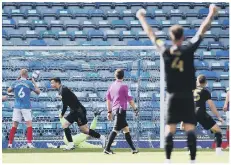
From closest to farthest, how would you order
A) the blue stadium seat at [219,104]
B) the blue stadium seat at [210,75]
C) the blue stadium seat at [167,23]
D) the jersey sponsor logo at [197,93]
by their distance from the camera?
1. the jersey sponsor logo at [197,93]
2. the blue stadium seat at [219,104]
3. the blue stadium seat at [210,75]
4. the blue stadium seat at [167,23]

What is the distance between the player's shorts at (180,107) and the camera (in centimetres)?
817

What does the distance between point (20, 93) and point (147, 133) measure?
385 centimetres

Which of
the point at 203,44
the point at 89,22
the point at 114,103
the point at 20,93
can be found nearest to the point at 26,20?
the point at 89,22

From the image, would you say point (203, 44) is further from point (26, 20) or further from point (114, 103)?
point (114, 103)

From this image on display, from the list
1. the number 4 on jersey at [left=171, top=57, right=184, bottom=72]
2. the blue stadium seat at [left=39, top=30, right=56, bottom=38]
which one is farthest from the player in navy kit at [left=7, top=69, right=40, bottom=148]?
the blue stadium seat at [left=39, top=30, right=56, bottom=38]

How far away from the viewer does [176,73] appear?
8.16 metres

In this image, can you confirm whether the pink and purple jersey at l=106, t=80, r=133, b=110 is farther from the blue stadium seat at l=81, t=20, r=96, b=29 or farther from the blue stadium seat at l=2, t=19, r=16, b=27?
the blue stadium seat at l=2, t=19, r=16, b=27

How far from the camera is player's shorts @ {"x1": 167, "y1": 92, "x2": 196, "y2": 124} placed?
8.17m

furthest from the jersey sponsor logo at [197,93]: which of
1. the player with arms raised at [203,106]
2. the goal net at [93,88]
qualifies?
the goal net at [93,88]

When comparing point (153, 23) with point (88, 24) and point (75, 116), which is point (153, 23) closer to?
point (88, 24)

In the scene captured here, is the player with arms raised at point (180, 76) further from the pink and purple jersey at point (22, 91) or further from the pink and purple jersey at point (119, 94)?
the pink and purple jersey at point (22, 91)

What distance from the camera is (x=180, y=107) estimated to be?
818cm

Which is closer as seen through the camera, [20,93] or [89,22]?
[20,93]

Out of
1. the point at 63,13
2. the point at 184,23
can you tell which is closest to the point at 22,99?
the point at 63,13
